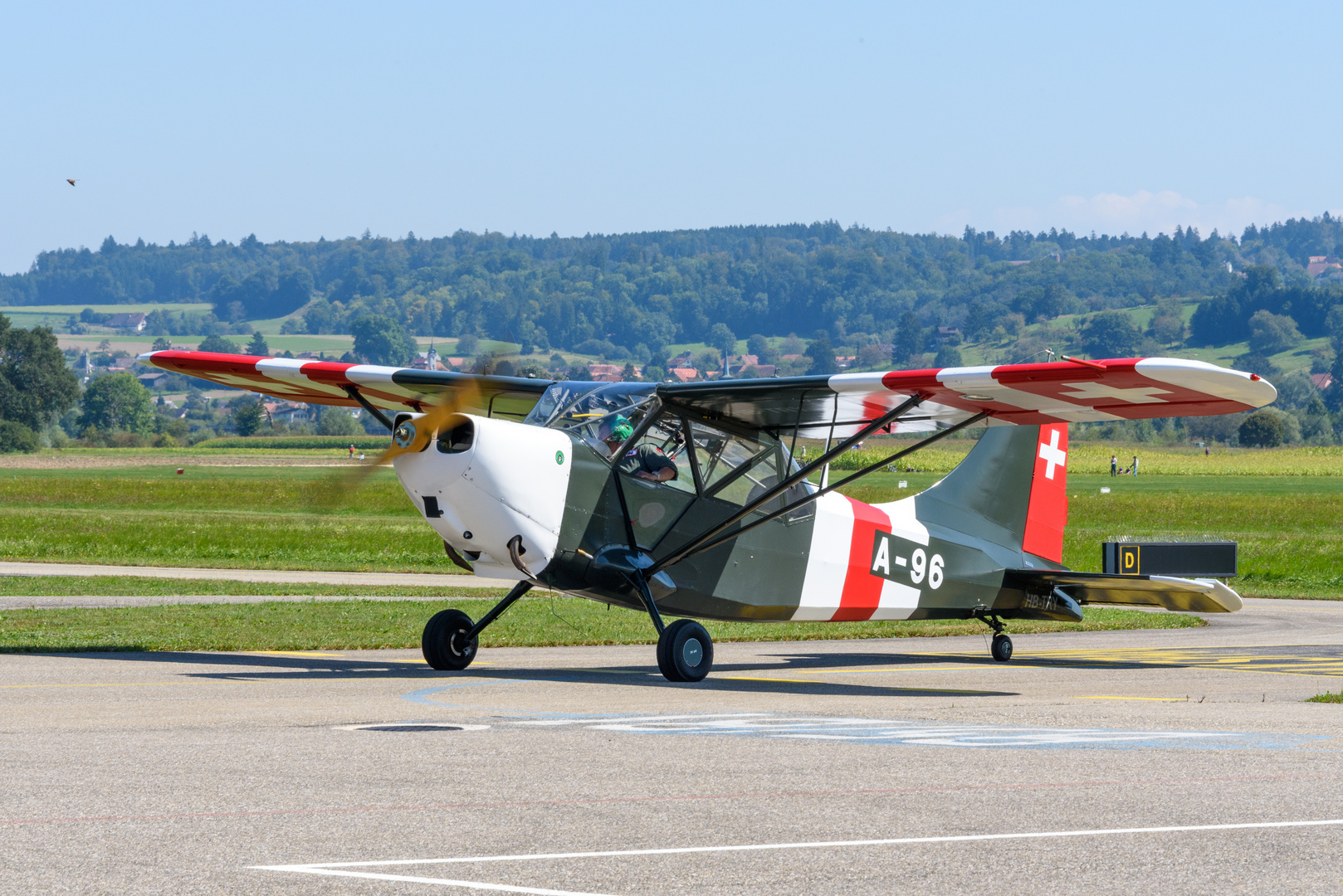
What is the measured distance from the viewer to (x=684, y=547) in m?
14.3

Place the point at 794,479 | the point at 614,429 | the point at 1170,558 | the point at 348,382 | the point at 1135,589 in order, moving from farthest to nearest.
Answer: the point at 1170,558 < the point at 1135,589 < the point at 348,382 < the point at 794,479 < the point at 614,429

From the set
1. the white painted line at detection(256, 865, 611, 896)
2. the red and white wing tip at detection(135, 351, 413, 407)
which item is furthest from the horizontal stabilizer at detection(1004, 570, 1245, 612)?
the white painted line at detection(256, 865, 611, 896)

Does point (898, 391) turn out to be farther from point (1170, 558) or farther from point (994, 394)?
Result: point (1170, 558)

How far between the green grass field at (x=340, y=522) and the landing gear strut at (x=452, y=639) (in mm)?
1537

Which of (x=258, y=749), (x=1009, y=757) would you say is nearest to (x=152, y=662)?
(x=258, y=749)

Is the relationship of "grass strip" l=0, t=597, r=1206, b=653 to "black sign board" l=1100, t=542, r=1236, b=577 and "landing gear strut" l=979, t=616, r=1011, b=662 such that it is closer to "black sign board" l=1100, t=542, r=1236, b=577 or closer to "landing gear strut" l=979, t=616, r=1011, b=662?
"landing gear strut" l=979, t=616, r=1011, b=662

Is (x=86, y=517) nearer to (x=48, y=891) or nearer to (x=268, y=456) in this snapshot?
(x=48, y=891)

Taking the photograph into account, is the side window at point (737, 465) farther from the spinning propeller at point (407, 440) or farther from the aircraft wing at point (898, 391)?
the spinning propeller at point (407, 440)

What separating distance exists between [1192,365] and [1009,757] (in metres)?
4.42

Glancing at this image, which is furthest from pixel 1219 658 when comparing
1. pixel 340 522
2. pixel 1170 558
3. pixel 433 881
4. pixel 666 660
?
pixel 340 522

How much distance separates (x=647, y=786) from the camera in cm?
764

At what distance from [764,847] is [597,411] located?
813 centimetres

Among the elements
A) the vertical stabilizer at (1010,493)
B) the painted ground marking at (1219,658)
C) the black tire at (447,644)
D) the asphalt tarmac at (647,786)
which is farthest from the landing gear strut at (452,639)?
the painted ground marking at (1219,658)

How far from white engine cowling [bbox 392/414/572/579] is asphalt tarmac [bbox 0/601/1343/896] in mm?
1290
